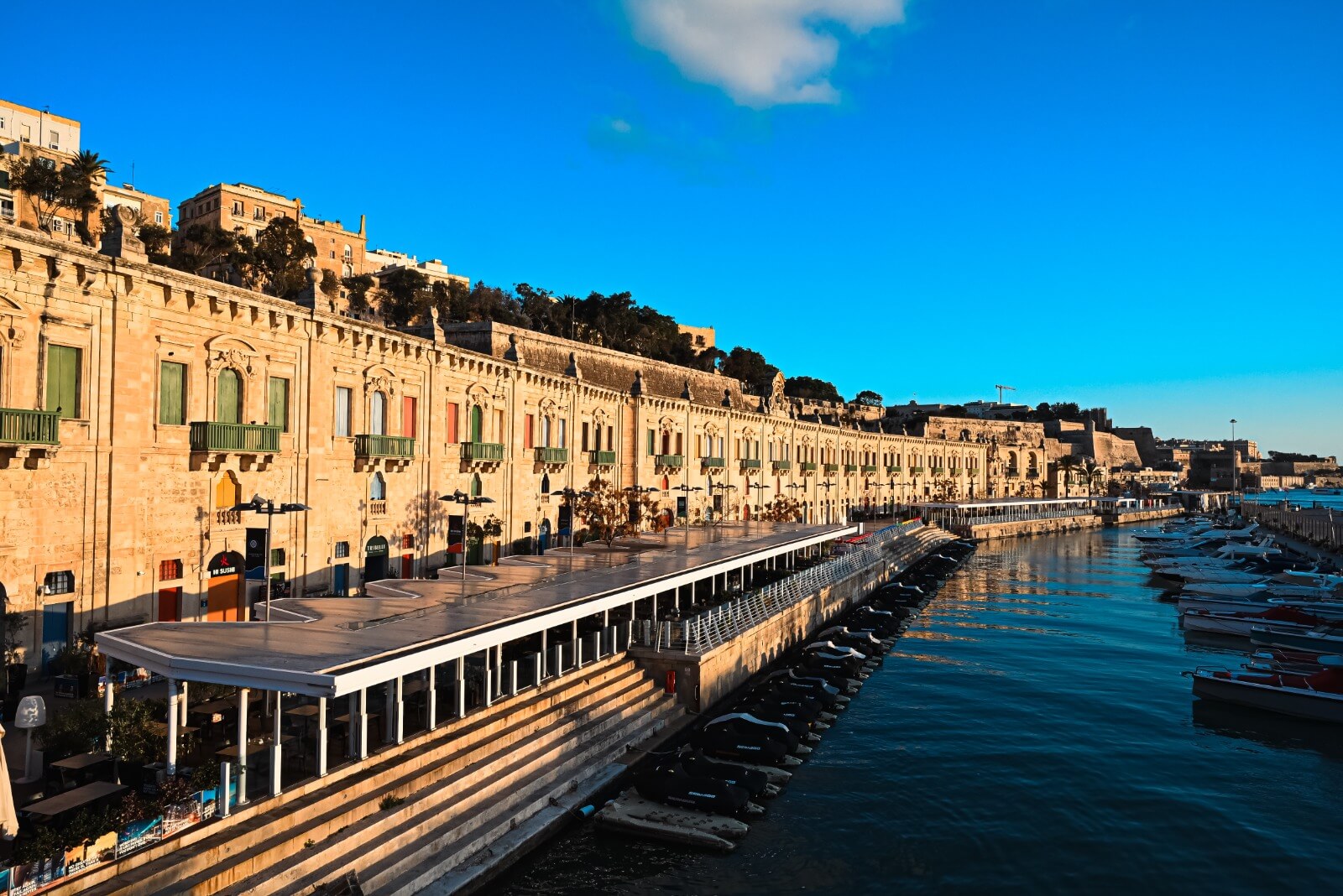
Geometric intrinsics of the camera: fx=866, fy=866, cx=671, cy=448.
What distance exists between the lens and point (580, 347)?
49.6m

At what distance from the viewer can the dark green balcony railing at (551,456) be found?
1516 inches

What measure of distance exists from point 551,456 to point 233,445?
17613 mm

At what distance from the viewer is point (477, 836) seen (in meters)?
15.4

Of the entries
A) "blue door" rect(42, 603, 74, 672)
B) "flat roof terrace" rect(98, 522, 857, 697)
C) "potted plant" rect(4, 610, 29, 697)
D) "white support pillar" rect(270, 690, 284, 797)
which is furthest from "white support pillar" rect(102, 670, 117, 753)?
"blue door" rect(42, 603, 74, 672)

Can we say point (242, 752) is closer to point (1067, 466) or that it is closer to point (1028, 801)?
point (1028, 801)

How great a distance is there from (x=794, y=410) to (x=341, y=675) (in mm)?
84793

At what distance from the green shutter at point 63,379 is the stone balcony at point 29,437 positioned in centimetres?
59

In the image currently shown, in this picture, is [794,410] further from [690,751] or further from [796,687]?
[690,751]

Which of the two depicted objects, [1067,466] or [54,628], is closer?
[54,628]

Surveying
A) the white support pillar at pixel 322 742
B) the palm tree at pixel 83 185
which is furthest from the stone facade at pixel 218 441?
the palm tree at pixel 83 185

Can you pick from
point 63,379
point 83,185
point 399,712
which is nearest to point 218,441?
point 63,379

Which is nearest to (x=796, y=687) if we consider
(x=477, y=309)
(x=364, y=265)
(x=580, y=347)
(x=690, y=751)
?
(x=690, y=751)

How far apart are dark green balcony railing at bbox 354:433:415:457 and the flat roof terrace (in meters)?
4.47

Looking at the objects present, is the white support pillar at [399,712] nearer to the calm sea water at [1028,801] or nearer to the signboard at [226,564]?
the calm sea water at [1028,801]
